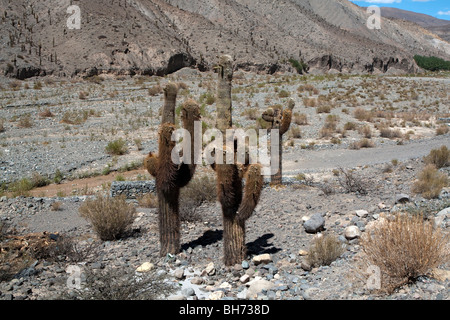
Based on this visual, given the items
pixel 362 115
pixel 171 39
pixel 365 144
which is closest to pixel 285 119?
pixel 365 144

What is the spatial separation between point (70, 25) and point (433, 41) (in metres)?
113

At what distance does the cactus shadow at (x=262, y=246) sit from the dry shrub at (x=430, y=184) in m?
4.08

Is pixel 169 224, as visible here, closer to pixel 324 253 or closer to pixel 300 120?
pixel 324 253

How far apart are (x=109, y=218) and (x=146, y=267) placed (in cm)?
197

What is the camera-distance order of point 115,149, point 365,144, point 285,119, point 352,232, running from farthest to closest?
point 365,144 → point 115,149 → point 285,119 → point 352,232

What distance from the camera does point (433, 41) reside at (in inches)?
4850

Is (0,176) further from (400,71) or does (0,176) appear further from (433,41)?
(433,41)

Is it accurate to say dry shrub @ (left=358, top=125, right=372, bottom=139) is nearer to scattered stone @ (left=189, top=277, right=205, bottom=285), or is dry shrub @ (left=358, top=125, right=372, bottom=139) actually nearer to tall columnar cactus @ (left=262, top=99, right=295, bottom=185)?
tall columnar cactus @ (left=262, top=99, right=295, bottom=185)

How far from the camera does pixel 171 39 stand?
56250 mm

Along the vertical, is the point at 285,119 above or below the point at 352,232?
above

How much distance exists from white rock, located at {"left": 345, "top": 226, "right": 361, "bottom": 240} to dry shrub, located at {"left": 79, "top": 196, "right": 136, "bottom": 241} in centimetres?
438

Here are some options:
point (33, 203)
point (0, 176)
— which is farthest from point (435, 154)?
point (0, 176)

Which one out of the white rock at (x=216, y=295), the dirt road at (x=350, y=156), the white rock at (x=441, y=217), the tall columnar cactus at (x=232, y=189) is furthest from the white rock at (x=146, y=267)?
the dirt road at (x=350, y=156)

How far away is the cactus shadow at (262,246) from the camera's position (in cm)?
705
